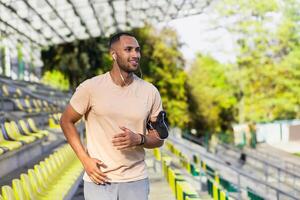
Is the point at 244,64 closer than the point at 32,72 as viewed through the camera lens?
No

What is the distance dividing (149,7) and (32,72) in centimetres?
732

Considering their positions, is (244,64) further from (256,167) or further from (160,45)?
(256,167)

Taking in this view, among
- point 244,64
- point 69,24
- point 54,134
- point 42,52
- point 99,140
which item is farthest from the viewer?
point 244,64

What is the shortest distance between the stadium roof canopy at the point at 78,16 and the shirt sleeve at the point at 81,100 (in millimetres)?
18315

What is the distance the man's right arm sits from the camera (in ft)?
8.93

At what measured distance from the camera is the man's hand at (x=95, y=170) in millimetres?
2718

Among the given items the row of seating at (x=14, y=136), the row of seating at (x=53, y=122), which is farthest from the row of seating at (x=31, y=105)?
the row of seating at (x=14, y=136)

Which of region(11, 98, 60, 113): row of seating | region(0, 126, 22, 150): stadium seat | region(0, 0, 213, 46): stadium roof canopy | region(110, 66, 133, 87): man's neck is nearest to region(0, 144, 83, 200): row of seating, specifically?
region(0, 126, 22, 150): stadium seat

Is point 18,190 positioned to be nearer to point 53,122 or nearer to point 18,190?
point 18,190

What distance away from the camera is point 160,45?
38.3 metres

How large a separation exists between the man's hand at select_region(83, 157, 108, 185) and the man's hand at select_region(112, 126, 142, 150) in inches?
6.0

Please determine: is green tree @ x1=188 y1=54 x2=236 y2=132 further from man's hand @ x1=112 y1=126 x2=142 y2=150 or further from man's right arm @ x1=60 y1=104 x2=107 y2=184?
man's hand @ x1=112 y1=126 x2=142 y2=150

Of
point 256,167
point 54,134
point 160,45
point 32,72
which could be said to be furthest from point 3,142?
→ point 160,45

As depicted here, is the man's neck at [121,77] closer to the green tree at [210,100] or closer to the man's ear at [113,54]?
the man's ear at [113,54]
